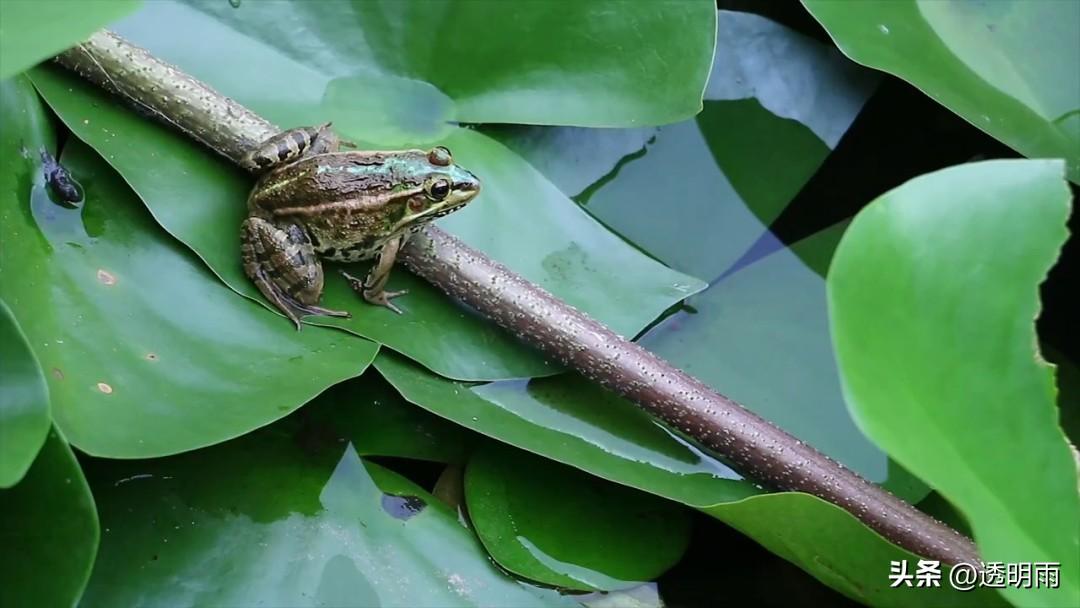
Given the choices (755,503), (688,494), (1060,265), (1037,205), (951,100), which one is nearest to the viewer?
(1037,205)

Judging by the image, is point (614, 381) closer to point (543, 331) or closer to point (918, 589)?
point (543, 331)

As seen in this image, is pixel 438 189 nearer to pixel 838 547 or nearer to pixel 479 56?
pixel 479 56

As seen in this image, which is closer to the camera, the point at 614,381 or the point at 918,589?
the point at 918,589

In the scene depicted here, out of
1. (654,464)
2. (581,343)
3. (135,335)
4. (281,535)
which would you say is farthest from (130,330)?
(654,464)

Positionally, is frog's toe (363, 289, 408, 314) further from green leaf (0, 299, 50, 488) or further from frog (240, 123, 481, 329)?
green leaf (0, 299, 50, 488)

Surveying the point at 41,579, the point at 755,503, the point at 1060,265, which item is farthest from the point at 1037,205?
the point at 41,579

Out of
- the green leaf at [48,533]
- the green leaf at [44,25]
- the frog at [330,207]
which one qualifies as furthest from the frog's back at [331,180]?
the green leaf at [48,533]

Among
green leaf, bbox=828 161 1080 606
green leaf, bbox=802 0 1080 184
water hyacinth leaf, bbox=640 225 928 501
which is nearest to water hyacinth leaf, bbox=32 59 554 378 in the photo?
water hyacinth leaf, bbox=640 225 928 501
